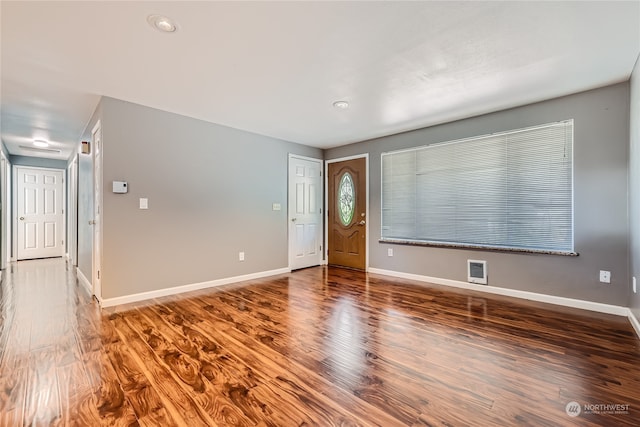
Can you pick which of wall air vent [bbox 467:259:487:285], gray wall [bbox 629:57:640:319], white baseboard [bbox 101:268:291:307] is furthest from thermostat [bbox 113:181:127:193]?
gray wall [bbox 629:57:640:319]

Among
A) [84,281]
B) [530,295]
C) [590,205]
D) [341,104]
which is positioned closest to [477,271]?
[530,295]

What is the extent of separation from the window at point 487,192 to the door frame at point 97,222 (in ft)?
12.9

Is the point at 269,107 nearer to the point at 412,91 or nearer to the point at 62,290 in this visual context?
the point at 412,91

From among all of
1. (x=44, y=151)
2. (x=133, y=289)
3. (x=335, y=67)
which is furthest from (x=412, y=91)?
(x=44, y=151)

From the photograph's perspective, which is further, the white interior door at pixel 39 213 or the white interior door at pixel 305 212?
the white interior door at pixel 39 213

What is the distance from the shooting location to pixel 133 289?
3.40 m

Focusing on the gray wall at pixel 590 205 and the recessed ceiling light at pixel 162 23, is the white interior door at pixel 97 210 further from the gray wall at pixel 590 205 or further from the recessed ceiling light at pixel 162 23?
the gray wall at pixel 590 205

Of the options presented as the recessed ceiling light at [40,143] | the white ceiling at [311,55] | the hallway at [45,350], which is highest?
the white ceiling at [311,55]

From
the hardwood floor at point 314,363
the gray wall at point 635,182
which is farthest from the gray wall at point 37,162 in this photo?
the gray wall at point 635,182

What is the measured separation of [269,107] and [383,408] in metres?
3.24

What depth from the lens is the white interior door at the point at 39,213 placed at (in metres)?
6.21

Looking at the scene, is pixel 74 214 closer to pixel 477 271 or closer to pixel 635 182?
pixel 477 271

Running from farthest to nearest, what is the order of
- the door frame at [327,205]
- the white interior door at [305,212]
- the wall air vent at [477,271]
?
the white interior door at [305,212], the door frame at [327,205], the wall air vent at [477,271]

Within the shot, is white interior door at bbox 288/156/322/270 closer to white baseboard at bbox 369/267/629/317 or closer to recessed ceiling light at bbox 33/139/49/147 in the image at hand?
white baseboard at bbox 369/267/629/317
